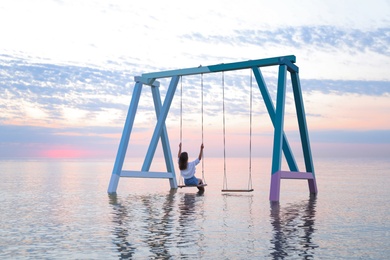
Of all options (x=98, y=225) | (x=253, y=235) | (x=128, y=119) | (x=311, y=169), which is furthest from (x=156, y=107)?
(x=253, y=235)

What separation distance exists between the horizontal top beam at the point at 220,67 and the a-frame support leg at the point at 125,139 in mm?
496

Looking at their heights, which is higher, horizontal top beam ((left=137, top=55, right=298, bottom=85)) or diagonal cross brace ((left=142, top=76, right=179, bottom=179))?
horizontal top beam ((left=137, top=55, right=298, bottom=85))

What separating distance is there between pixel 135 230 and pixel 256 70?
26.0 ft

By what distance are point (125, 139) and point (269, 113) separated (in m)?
4.99

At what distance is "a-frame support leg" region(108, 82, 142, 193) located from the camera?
16734 mm

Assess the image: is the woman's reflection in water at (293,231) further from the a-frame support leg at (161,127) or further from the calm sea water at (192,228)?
the a-frame support leg at (161,127)

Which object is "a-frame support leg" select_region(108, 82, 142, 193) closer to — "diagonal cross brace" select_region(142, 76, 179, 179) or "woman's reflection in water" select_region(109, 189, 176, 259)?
"diagonal cross brace" select_region(142, 76, 179, 179)

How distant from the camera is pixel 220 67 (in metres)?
16.1

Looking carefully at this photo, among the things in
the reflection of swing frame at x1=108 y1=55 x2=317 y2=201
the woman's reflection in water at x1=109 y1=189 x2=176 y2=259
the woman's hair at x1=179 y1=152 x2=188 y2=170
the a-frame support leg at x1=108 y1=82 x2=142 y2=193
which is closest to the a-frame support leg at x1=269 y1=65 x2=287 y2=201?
the reflection of swing frame at x1=108 y1=55 x2=317 y2=201

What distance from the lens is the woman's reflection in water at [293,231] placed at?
6.99 metres

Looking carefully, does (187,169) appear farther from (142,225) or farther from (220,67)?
(142,225)

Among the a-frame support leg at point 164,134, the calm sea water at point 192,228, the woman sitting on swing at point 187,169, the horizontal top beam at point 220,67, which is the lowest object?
the calm sea water at point 192,228

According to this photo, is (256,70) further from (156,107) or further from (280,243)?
(280,243)

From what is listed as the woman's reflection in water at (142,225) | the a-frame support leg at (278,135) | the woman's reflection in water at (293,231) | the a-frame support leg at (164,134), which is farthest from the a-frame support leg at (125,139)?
the woman's reflection in water at (293,231)
